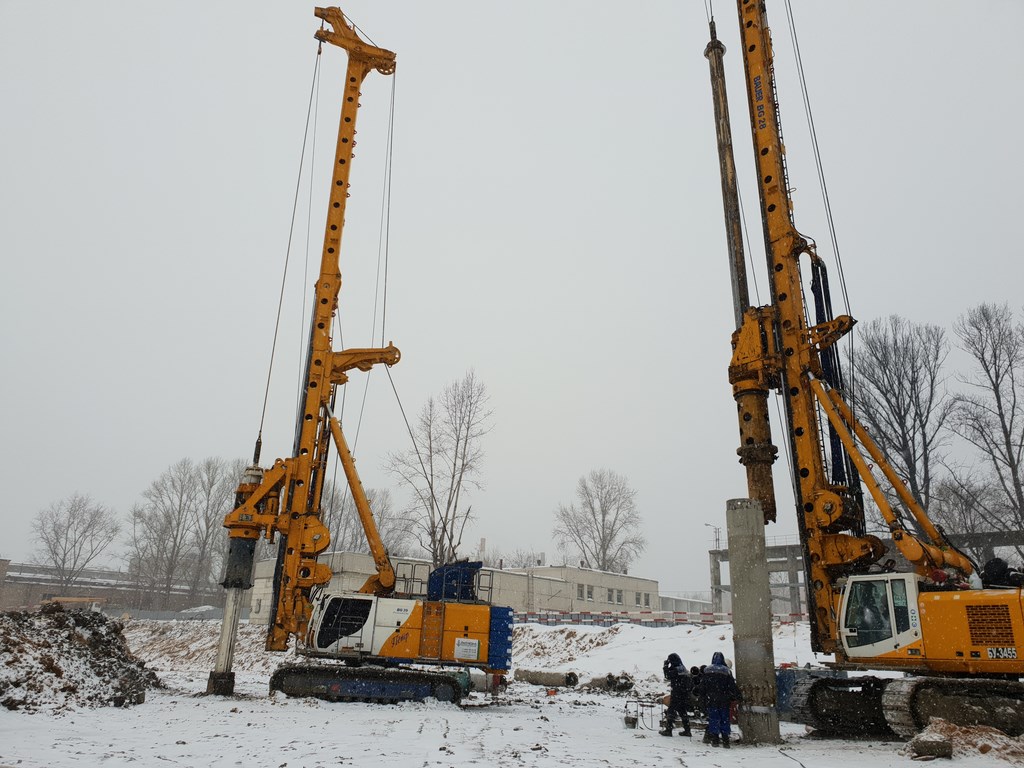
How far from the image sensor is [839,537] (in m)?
13.2

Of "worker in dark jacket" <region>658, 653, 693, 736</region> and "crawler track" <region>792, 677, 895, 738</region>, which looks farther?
"crawler track" <region>792, 677, 895, 738</region>

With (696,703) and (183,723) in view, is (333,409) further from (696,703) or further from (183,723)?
(696,703)

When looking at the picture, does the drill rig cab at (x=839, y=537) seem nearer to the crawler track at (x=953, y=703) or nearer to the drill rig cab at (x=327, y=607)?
the crawler track at (x=953, y=703)

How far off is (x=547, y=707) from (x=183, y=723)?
8200 millimetres

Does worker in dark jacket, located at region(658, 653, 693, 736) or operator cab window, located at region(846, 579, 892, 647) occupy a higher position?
operator cab window, located at region(846, 579, 892, 647)

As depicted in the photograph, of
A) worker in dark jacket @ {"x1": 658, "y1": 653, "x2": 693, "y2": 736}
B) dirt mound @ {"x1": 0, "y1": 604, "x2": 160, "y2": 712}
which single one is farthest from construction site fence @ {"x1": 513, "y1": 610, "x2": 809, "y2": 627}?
worker in dark jacket @ {"x1": 658, "y1": 653, "x2": 693, "y2": 736}

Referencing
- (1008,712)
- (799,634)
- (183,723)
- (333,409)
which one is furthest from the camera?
(799,634)

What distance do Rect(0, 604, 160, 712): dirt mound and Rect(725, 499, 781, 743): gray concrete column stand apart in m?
12.1

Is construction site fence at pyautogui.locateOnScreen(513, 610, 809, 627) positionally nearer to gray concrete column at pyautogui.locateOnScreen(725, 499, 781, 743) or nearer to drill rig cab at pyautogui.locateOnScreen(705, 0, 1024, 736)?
drill rig cab at pyautogui.locateOnScreen(705, 0, 1024, 736)

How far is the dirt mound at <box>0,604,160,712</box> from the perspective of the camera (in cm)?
1243

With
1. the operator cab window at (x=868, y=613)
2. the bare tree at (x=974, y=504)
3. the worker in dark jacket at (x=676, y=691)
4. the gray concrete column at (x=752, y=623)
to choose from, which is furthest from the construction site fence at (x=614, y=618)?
the gray concrete column at (x=752, y=623)

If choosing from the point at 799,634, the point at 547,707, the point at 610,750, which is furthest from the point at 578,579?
the point at 610,750

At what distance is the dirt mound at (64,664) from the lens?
1243 centimetres

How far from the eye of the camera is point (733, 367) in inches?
591
